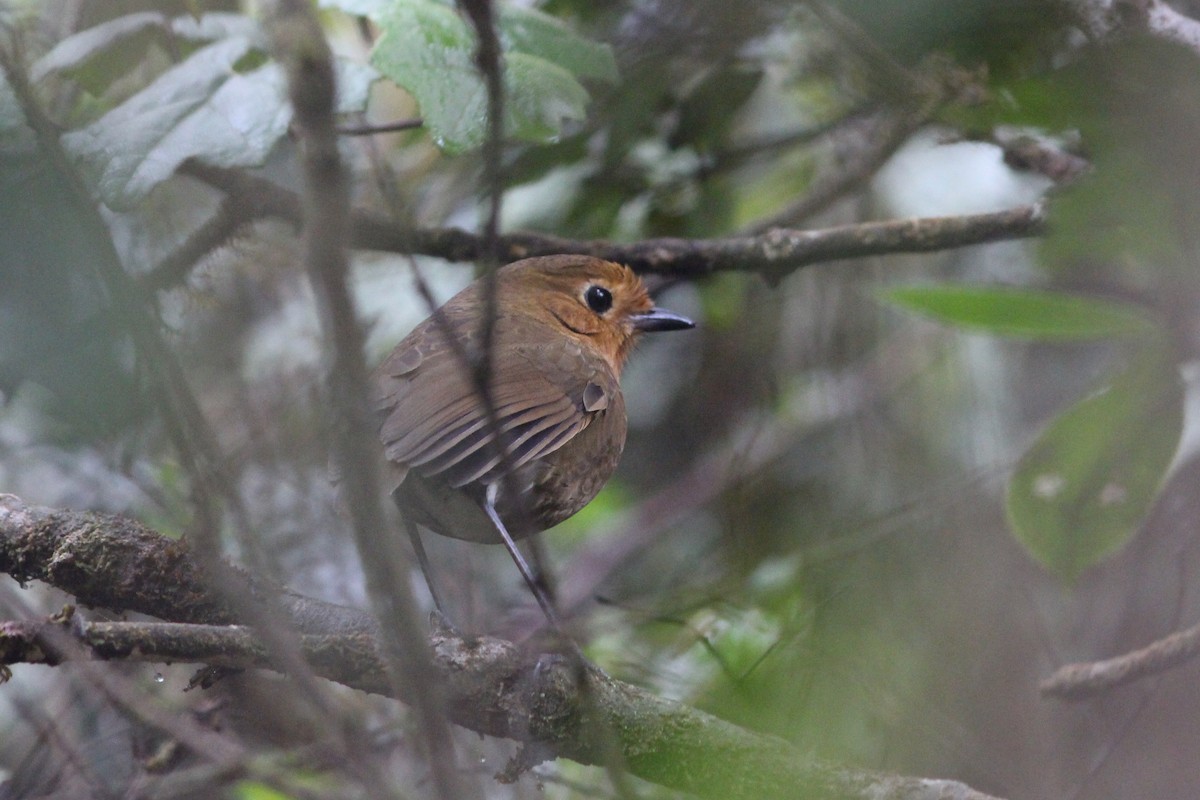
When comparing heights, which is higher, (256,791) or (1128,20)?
(1128,20)

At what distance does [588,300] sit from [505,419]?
0.88 m

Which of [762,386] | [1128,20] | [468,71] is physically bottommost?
[762,386]

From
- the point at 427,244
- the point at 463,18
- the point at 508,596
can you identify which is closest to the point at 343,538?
the point at 508,596

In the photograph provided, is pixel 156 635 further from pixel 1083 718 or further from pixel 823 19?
pixel 1083 718

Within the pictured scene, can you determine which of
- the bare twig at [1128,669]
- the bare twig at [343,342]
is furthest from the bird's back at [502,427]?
the bare twig at [343,342]

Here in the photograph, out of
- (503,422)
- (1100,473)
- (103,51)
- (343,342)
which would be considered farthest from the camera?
(1100,473)

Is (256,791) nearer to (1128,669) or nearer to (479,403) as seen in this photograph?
(479,403)

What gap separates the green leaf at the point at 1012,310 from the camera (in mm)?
2920

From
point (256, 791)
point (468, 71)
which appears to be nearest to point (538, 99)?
point (468, 71)

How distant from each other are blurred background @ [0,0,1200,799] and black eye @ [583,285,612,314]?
Result: 0.18m

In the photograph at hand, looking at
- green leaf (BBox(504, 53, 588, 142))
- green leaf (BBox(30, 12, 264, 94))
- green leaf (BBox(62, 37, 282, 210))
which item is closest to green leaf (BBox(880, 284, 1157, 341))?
green leaf (BBox(504, 53, 588, 142))

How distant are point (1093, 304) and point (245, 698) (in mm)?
2337

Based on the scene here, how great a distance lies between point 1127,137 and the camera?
2.38 m

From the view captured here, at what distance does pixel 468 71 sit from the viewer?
8.79ft
